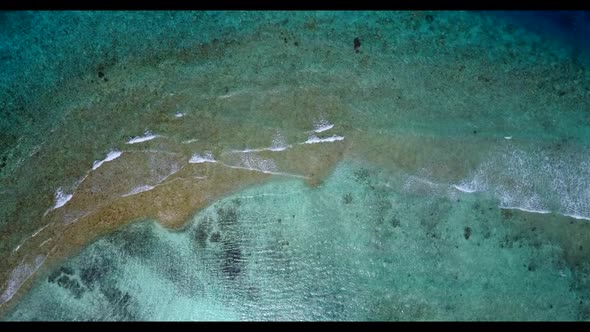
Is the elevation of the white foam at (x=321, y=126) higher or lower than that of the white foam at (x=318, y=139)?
higher

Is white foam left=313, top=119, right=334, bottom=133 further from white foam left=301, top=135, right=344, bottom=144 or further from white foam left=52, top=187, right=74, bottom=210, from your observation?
white foam left=52, top=187, right=74, bottom=210

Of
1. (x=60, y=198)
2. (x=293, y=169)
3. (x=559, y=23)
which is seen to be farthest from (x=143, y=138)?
(x=559, y=23)

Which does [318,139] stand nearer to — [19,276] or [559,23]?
[559,23]

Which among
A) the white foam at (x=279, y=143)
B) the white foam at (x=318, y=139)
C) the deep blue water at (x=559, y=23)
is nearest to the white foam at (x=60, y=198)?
the white foam at (x=279, y=143)

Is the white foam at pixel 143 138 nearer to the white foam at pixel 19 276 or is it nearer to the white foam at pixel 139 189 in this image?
the white foam at pixel 139 189

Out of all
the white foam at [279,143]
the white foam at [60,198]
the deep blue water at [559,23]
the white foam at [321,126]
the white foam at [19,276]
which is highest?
Answer: the deep blue water at [559,23]
